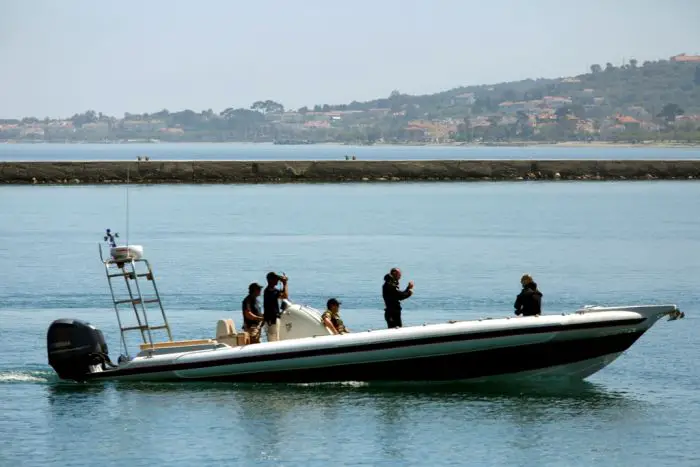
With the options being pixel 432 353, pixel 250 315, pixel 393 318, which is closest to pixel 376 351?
pixel 393 318

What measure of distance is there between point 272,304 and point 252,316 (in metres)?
0.39

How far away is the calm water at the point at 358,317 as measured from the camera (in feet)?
69.2

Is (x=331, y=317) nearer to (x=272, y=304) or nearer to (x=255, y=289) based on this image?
(x=272, y=304)

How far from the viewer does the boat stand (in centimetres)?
2327

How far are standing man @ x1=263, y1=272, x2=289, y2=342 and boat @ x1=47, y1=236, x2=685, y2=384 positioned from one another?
188 mm

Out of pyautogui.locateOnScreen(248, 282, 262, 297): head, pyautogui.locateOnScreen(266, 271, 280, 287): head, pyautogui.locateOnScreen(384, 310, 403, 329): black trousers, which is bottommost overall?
pyautogui.locateOnScreen(384, 310, 403, 329): black trousers

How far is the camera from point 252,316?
926 inches

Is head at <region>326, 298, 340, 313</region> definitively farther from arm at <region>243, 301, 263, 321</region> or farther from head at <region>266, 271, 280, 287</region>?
arm at <region>243, 301, 263, 321</region>

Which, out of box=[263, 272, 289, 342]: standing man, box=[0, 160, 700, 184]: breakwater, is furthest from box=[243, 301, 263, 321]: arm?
box=[0, 160, 700, 184]: breakwater

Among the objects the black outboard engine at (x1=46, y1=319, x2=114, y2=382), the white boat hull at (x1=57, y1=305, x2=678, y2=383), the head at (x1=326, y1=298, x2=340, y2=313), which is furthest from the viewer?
the black outboard engine at (x1=46, y1=319, x2=114, y2=382)

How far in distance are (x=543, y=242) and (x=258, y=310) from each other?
40.1m

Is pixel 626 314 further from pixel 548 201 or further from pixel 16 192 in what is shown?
pixel 16 192

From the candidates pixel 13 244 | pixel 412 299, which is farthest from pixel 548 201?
pixel 412 299

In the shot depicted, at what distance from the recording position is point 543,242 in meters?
62.6
